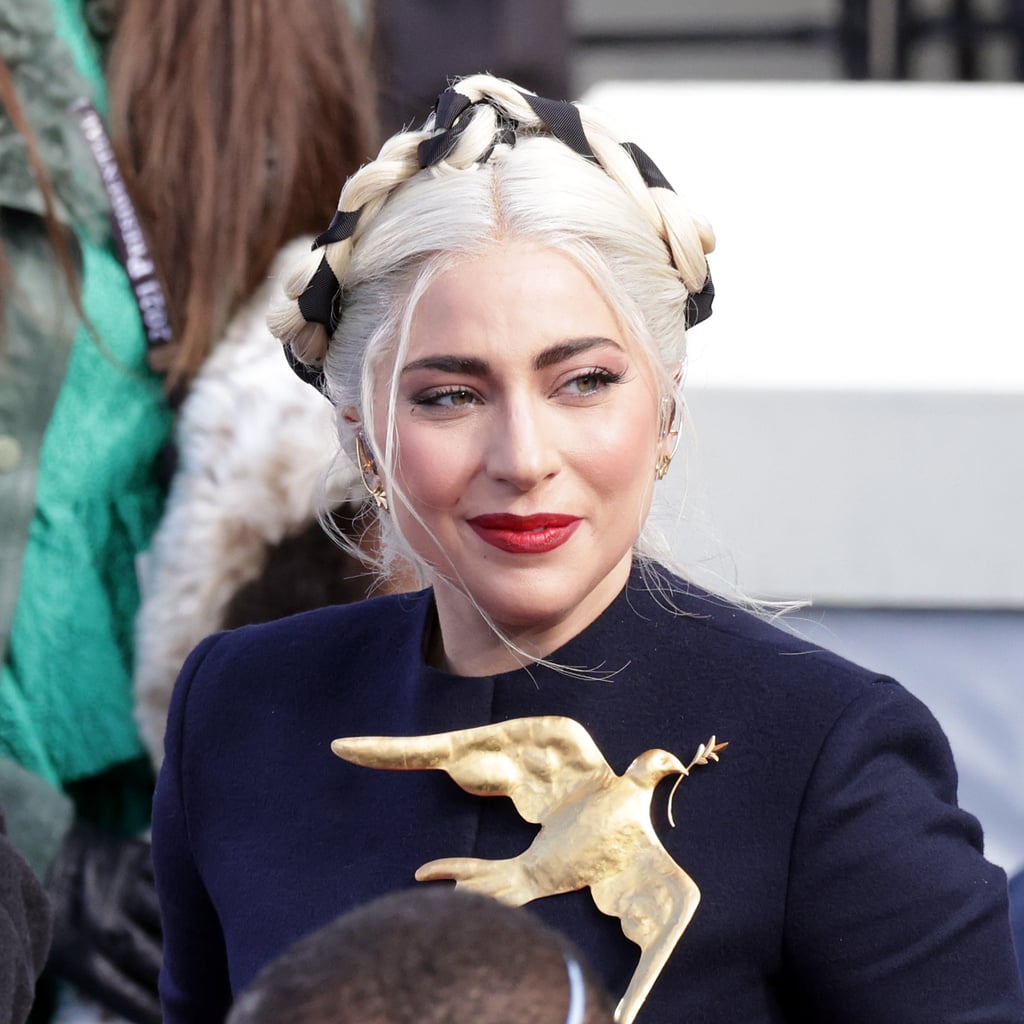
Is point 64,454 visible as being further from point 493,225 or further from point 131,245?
point 493,225

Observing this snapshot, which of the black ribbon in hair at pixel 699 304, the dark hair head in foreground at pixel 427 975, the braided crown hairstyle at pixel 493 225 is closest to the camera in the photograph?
the dark hair head in foreground at pixel 427 975

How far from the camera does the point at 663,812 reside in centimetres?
120

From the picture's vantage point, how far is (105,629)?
1.99 meters

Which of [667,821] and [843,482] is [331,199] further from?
[667,821]

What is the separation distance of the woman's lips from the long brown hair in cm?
89

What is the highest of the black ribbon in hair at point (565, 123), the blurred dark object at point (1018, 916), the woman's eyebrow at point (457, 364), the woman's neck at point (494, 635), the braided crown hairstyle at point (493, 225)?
the black ribbon in hair at point (565, 123)

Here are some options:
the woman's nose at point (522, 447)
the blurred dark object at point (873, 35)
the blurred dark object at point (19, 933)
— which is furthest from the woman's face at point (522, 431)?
the blurred dark object at point (873, 35)

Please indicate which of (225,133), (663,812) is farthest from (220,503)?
(663,812)

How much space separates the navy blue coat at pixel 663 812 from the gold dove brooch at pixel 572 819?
2 cm

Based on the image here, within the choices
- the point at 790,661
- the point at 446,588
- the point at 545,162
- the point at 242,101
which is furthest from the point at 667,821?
the point at 242,101

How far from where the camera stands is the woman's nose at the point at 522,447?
46.1 inches

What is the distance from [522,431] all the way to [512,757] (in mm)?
250

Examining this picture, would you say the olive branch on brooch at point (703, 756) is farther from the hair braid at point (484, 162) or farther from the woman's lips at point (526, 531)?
the hair braid at point (484, 162)

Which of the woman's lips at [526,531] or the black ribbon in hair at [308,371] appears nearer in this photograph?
the woman's lips at [526,531]
